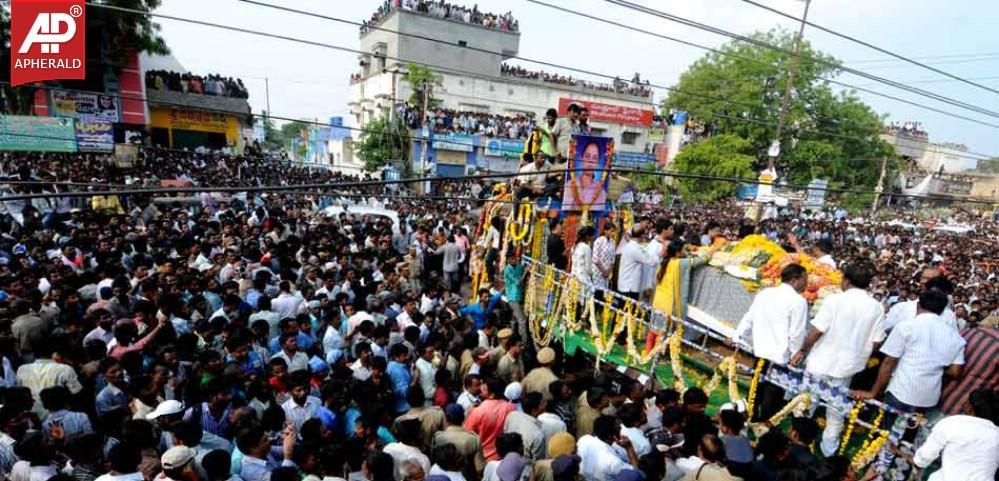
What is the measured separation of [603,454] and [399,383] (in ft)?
7.42

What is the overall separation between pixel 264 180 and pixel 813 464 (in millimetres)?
26168

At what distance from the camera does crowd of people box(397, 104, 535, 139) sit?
33.3 m

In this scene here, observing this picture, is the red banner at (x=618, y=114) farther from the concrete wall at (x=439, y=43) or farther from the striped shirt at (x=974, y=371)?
the striped shirt at (x=974, y=371)

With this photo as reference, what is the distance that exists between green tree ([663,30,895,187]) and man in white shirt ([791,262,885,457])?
28.9 metres

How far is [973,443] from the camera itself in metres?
3.65

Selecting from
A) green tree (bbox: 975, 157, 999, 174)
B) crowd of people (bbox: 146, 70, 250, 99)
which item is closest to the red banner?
crowd of people (bbox: 146, 70, 250, 99)

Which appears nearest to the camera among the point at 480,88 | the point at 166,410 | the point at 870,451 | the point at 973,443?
the point at 973,443

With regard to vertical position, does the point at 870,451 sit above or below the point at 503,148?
below

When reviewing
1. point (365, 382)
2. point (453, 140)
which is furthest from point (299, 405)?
point (453, 140)

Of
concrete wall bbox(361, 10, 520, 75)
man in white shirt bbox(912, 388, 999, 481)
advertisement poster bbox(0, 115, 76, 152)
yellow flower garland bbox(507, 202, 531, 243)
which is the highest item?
concrete wall bbox(361, 10, 520, 75)

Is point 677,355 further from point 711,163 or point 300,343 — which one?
point 711,163

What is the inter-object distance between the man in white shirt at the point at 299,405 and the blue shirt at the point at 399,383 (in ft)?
2.99

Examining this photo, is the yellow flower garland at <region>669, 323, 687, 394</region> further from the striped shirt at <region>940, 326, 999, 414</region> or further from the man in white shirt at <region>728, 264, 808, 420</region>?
the striped shirt at <region>940, 326, 999, 414</region>

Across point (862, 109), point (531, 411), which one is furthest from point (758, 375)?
point (862, 109)
